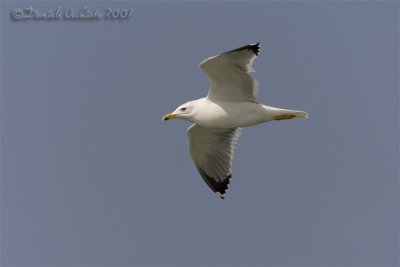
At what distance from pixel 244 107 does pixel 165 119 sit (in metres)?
0.95

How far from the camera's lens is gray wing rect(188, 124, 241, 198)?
9.79 m

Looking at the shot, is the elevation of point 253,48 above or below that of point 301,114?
above

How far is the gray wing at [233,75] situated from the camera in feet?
27.8

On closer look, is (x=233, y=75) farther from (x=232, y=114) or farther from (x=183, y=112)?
(x=183, y=112)

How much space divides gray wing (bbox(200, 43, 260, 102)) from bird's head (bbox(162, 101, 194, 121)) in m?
0.26

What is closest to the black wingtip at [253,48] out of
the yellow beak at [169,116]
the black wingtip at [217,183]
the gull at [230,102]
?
the gull at [230,102]

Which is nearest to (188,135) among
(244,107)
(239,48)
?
(244,107)

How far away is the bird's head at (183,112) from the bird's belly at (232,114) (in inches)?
5.3

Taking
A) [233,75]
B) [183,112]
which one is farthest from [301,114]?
[183,112]

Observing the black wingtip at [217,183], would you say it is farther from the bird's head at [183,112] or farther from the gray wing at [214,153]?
the bird's head at [183,112]

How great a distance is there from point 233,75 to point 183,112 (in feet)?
2.60

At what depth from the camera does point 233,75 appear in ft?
28.5

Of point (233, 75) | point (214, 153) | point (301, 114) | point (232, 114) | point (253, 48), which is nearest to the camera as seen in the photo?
point (253, 48)

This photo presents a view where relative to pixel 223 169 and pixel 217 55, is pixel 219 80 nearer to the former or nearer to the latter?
pixel 217 55
